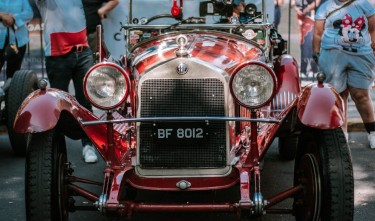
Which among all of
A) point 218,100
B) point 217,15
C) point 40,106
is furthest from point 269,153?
point 40,106

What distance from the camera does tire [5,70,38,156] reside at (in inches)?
265

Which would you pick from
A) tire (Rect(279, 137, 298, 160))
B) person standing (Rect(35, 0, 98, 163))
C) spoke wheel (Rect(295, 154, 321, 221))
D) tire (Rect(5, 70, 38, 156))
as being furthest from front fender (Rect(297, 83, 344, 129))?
tire (Rect(5, 70, 38, 156))

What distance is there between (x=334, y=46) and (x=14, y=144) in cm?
315

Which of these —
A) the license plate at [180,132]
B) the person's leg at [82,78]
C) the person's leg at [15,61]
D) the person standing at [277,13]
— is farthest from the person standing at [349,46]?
the person's leg at [15,61]

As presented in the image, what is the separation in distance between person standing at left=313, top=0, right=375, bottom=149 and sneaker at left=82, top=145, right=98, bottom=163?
231cm

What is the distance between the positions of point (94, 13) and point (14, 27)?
124cm

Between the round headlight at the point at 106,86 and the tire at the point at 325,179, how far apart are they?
1176 mm

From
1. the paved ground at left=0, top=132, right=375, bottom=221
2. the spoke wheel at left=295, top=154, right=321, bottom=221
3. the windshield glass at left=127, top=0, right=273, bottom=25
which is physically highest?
the windshield glass at left=127, top=0, right=273, bottom=25

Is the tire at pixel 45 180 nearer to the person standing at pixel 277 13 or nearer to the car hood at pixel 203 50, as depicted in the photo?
the car hood at pixel 203 50

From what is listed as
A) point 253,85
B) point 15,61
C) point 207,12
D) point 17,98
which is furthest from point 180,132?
point 15,61

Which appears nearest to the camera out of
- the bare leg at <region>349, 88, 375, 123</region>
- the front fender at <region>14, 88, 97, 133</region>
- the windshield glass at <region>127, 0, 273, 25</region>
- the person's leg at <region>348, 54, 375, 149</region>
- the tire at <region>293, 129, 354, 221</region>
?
the tire at <region>293, 129, 354, 221</region>

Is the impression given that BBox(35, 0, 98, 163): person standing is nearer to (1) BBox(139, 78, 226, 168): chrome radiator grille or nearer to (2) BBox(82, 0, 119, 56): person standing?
(2) BBox(82, 0, 119, 56): person standing

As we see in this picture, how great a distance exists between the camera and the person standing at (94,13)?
859 centimetres

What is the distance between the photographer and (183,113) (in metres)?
4.45
